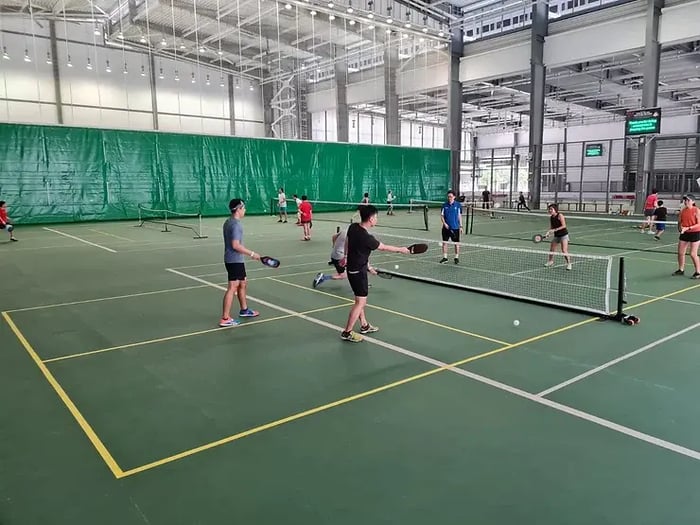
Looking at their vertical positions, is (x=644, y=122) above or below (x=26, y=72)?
below

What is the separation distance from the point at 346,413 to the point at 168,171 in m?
29.4

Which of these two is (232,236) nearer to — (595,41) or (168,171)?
(168,171)

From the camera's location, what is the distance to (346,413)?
5539mm

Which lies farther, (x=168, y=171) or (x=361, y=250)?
(x=168, y=171)

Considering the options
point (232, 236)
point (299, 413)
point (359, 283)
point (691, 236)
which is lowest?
point (299, 413)

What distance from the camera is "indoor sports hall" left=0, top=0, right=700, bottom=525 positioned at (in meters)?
4.20

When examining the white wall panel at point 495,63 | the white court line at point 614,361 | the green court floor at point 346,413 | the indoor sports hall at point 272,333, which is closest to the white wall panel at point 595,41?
the indoor sports hall at point 272,333

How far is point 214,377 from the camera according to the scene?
659 cm

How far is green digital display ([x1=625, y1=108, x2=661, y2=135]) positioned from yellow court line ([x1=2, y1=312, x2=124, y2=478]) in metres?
32.9

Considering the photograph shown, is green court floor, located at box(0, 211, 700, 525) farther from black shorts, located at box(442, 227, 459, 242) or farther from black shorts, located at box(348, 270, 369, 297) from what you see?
black shorts, located at box(442, 227, 459, 242)

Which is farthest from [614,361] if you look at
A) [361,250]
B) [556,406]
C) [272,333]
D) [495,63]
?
[495,63]

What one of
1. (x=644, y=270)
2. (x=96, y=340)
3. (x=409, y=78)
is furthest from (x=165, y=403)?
(x=409, y=78)

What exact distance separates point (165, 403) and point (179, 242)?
604 inches

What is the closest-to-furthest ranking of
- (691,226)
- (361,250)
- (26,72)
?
(361,250), (691,226), (26,72)
